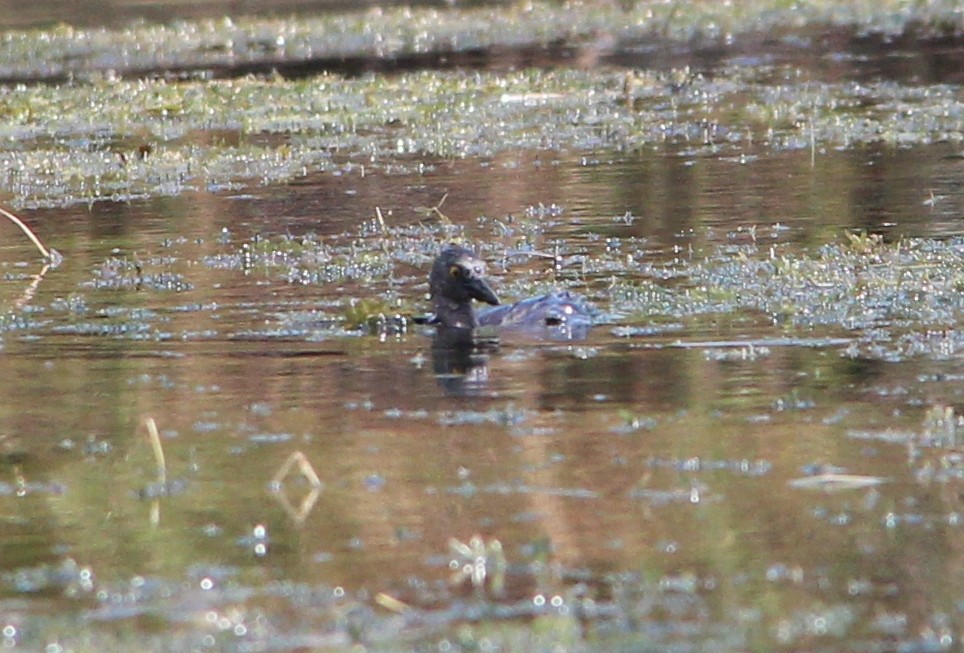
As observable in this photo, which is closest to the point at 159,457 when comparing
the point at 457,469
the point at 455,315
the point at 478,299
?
the point at 457,469

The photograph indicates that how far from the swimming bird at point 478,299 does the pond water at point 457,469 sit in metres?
0.17

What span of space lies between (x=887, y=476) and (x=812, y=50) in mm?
18353

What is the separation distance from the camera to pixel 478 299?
10383mm

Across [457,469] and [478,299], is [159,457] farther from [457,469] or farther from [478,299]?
[478,299]

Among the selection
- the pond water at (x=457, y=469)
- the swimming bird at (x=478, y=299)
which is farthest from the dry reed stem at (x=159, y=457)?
the swimming bird at (x=478, y=299)

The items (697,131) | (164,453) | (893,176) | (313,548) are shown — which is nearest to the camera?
(313,548)

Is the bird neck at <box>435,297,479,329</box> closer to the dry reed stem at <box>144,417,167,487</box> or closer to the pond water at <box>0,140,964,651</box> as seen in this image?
the pond water at <box>0,140,964,651</box>

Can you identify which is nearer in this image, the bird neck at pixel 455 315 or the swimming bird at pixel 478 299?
the swimming bird at pixel 478 299

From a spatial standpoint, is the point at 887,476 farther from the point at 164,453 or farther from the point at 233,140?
the point at 233,140

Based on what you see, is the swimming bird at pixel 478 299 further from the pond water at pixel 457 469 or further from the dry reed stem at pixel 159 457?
the dry reed stem at pixel 159 457

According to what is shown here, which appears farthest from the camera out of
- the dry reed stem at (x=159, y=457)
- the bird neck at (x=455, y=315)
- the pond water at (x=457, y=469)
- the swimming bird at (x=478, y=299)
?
the bird neck at (x=455, y=315)

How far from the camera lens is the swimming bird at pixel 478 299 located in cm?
997

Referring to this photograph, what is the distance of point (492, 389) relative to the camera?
8.60m

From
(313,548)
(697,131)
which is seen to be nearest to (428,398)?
(313,548)
